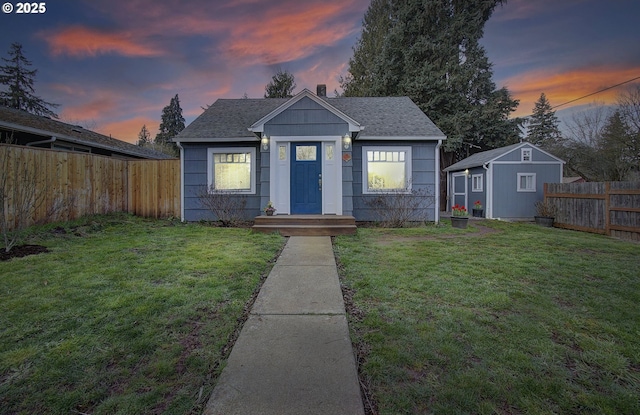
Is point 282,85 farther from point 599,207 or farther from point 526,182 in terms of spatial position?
point 599,207

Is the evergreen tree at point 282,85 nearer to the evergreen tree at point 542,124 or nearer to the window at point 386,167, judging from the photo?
the window at point 386,167

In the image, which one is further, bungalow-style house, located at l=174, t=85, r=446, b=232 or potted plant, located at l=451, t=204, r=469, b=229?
potted plant, located at l=451, t=204, r=469, b=229

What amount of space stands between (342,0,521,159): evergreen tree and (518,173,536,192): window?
476 centimetres

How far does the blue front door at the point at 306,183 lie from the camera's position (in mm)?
8984

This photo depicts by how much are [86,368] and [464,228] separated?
32.0 ft

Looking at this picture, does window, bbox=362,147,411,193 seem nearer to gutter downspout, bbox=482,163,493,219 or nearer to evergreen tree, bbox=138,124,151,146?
gutter downspout, bbox=482,163,493,219

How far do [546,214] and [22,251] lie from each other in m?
15.6

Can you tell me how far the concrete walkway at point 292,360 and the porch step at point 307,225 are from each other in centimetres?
374

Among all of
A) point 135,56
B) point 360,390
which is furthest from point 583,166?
point 135,56

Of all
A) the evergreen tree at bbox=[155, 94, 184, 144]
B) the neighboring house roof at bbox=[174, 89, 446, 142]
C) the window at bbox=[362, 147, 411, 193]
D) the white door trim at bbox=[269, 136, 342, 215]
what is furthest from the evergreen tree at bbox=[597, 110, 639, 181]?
the evergreen tree at bbox=[155, 94, 184, 144]

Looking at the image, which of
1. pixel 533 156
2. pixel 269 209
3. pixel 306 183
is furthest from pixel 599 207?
pixel 269 209

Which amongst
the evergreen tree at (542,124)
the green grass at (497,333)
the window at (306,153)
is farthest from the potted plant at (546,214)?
the evergreen tree at (542,124)

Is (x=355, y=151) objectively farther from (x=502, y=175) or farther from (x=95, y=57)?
(x=95, y=57)

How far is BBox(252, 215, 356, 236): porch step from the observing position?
24.3 ft
